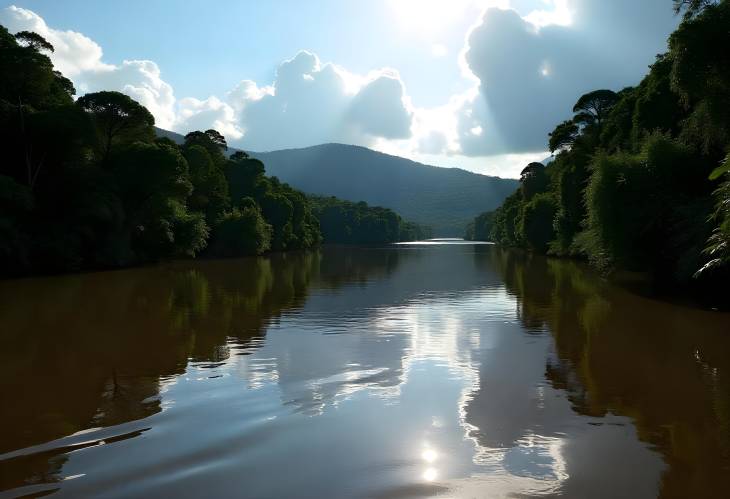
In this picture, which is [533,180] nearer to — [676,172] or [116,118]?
[116,118]

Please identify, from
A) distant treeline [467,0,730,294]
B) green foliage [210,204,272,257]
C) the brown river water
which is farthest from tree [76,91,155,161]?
distant treeline [467,0,730,294]

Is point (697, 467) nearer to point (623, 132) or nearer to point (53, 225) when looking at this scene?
point (623, 132)

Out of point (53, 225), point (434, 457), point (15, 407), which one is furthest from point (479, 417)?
point (53, 225)

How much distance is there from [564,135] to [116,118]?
4480cm

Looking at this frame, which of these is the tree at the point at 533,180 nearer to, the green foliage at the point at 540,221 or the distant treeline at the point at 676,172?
the green foliage at the point at 540,221

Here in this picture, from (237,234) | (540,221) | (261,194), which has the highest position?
(261,194)

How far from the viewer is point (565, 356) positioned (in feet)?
43.5

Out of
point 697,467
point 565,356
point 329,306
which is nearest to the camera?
point 697,467

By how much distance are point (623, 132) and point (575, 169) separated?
1120 centimetres

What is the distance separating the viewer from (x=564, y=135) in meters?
62.2

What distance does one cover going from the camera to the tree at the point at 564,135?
61750 mm

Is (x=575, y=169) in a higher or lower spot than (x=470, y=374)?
higher

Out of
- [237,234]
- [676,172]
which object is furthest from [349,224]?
[676,172]

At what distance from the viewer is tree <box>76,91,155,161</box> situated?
4909 centimetres
